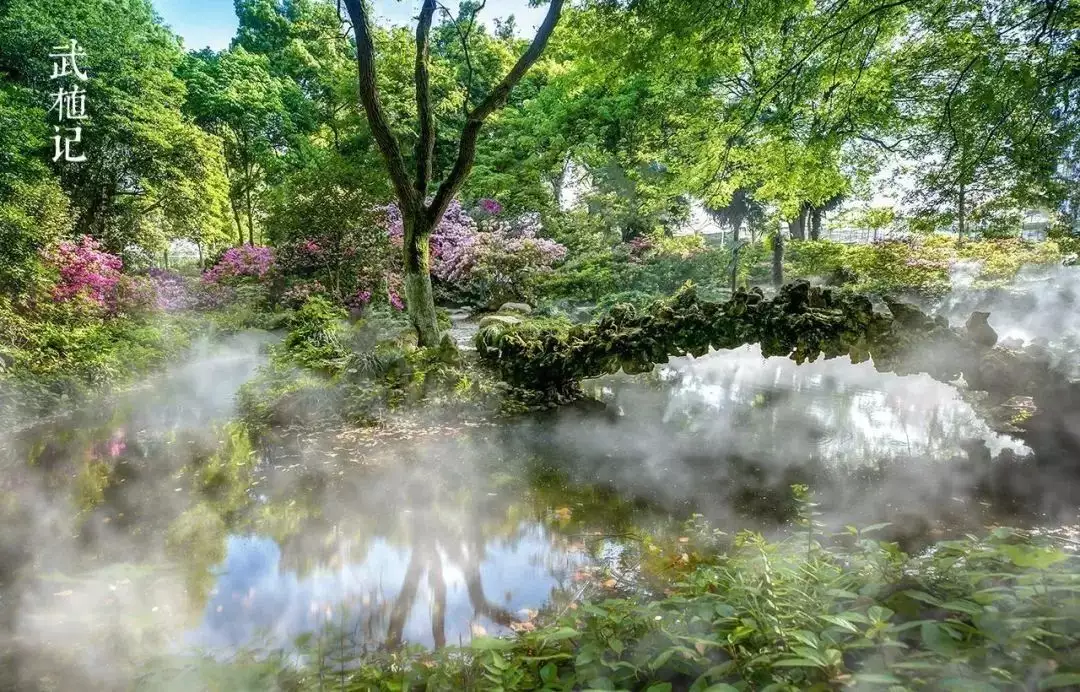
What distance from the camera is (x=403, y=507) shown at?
423 cm

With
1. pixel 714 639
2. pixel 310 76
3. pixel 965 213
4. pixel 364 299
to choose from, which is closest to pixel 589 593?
pixel 714 639

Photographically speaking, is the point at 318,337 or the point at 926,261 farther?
the point at 926,261

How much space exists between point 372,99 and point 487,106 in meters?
1.39

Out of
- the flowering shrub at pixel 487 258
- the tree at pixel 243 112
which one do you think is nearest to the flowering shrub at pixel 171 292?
the tree at pixel 243 112

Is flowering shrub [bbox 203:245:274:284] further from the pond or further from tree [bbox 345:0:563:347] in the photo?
tree [bbox 345:0:563:347]

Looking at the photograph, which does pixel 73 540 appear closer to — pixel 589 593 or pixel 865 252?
pixel 589 593

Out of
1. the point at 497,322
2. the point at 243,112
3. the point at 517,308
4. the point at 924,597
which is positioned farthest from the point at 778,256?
the point at 243,112

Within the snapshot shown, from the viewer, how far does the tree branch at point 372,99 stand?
647cm

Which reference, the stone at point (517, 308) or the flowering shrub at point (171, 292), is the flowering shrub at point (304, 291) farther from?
the stone at point (517, 308)

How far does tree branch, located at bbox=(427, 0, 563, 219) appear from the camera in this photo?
21.9 feet

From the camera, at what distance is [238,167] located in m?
18.3

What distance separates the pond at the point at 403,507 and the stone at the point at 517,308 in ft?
19.8

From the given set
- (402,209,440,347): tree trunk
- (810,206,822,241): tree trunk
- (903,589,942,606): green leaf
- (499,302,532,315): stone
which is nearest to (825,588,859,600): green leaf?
(903,589,942,606): green leaf

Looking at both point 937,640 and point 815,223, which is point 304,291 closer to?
point 937,640
